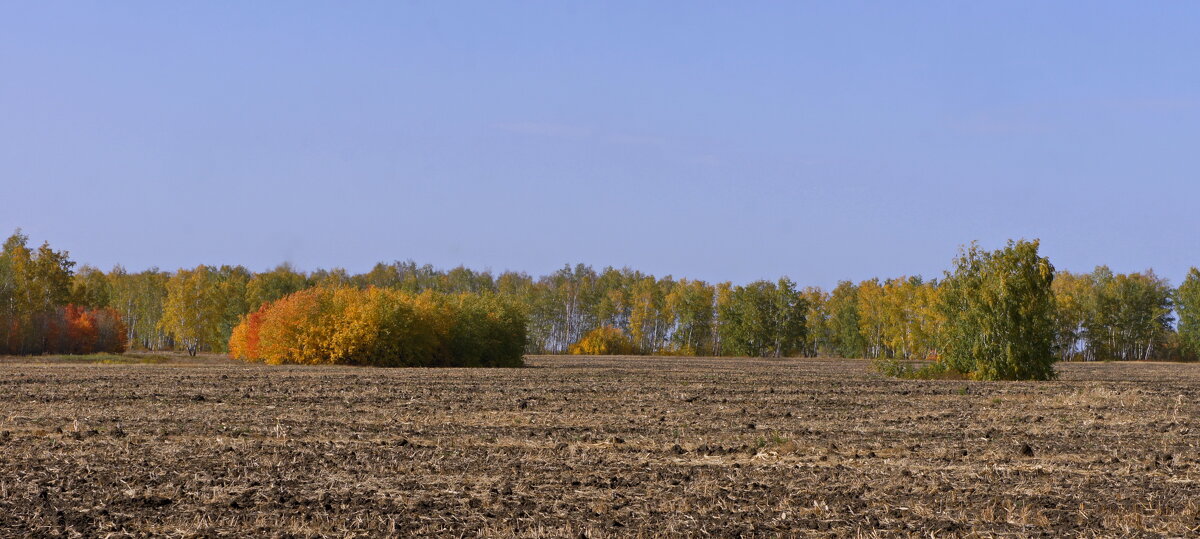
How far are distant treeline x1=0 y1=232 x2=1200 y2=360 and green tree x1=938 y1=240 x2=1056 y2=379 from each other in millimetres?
47550

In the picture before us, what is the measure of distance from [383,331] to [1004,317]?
36.7m

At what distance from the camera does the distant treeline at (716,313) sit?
122 m

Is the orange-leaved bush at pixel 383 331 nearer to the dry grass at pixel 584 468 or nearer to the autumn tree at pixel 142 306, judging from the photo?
the dry grass at pixel 584 468

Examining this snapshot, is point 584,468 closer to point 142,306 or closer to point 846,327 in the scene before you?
point 846,327

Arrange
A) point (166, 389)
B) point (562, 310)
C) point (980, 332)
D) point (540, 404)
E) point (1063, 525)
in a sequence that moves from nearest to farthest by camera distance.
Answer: point (1063, 525) → point (540, 404) → point (166, 389) → point (980, 332) → point (562, 310)

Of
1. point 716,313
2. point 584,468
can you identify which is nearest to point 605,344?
point 716,313

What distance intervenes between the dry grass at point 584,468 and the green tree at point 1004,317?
2192 cm

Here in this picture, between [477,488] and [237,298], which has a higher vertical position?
[237,298]

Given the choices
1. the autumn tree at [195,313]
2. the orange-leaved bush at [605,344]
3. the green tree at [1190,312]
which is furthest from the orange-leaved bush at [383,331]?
the green tree at [1190,312]

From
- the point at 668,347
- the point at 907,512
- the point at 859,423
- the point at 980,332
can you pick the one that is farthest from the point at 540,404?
the point at 668,347

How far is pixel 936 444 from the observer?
2019 centimetres

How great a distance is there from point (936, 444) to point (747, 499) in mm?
7752

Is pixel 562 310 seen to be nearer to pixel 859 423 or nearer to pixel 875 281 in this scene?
pixel 875 281

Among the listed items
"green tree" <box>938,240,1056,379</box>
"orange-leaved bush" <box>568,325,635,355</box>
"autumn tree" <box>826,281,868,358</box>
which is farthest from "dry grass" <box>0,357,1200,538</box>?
"autumn tree" <box>826,281,868,358</box>
